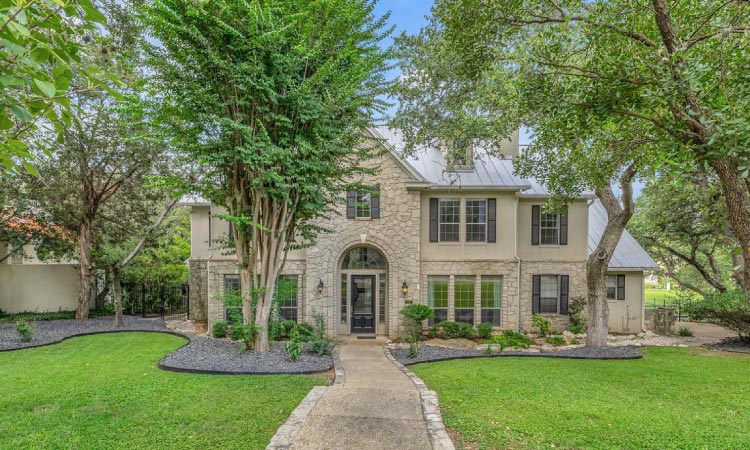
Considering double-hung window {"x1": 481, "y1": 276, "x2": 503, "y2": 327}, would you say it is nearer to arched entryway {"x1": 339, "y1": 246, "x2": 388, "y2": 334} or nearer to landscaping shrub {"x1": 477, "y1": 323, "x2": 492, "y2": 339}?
landscaping shrub {"x1": 477, "y1": 323, "x2": 492, "y2": 339}

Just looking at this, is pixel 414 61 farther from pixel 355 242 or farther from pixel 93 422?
pixel 93 422

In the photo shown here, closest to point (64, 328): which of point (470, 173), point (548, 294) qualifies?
point (470, 173)

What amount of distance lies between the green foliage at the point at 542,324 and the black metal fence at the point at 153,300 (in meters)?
13.8

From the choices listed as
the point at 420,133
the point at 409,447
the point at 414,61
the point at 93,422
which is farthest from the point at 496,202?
the point at 93,422

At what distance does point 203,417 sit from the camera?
15.8ft

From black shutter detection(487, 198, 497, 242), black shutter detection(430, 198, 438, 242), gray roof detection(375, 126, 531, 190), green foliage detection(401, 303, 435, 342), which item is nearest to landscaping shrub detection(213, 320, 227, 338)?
green foliage detection(401, 303, 435, 342)

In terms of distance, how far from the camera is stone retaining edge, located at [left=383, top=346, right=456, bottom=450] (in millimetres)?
4148

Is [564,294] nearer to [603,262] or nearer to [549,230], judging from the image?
[549,230]

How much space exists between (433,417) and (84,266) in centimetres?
1471

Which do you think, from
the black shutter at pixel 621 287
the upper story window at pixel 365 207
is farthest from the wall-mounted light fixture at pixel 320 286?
the black shutter at pixel 621 287

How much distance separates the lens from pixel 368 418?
4840 mm

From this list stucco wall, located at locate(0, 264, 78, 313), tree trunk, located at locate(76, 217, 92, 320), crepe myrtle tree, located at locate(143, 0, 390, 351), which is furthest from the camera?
stucco wall, located at locate(0, 264, 78, 313)

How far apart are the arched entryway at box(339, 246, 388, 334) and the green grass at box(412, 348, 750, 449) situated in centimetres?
410

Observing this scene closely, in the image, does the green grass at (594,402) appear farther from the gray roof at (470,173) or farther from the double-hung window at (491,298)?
the gray roof at (470,173)
